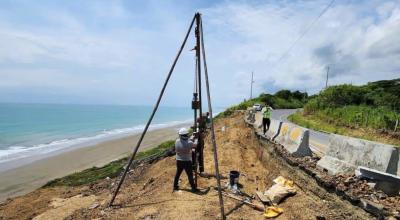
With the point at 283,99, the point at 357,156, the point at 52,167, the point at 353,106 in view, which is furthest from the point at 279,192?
the point at 283,99

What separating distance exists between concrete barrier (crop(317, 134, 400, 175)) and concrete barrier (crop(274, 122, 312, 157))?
5.73 ft

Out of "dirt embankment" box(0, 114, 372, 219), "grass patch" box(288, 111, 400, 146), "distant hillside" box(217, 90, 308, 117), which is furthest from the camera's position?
"distant hillside" box(217, 90, 308, 117)

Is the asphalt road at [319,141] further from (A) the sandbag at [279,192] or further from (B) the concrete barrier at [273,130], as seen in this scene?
(A) the sandbag at [279,192]

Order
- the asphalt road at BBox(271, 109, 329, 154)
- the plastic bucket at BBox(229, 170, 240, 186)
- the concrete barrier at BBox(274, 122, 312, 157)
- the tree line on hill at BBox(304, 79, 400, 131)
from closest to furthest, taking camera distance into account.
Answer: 1. the plastic bucket at BBox(229, 170, 240, 186)
2. the concrete barrier at BBox(274, 122, 312, 157)
3. the asphalt road at BBox(271, 109, 329, 154)
4. the tree line on hill at BBox(304, 79, 400, 131)

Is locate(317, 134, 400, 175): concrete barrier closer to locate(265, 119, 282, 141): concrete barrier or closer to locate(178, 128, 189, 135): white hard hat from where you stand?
locate(178, 128, 189, 135): white hard hat

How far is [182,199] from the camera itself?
9.18m

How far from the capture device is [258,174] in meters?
12.4

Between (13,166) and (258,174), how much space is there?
21.4 metres

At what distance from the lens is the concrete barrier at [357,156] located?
7715 millimetres

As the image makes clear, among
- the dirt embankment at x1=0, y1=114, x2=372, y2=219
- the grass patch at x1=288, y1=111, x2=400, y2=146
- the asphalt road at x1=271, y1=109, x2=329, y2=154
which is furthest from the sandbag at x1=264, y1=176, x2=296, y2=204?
the grass patch at x1=288, y1=111, x2=400, y2=146

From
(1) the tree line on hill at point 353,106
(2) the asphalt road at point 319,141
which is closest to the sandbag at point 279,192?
(2) the asphalt road at point 319,141

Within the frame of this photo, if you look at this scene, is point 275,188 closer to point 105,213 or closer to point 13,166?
point 105,213

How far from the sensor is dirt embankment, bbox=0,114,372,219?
8.10 metres

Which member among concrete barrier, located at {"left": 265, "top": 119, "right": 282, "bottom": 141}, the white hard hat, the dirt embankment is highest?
the white hard hat
